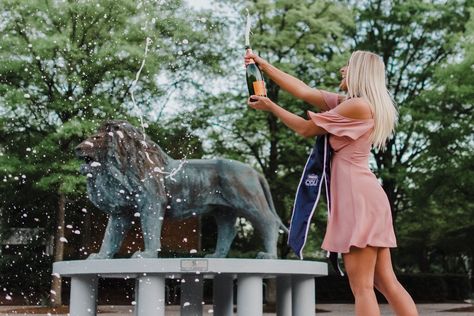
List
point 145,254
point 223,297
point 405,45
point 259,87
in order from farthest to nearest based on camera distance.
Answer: point 405,45 < point 223,297 < point 145,254 < point 259,87

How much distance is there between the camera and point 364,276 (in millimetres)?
2900

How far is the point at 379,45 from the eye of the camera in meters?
20.0

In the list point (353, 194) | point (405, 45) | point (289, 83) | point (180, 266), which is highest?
point (405, 45)

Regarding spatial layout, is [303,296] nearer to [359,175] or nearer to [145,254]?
[145,254]

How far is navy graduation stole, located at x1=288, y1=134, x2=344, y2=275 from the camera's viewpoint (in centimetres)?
304

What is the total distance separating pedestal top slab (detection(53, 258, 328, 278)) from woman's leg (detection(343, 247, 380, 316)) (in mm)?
1927

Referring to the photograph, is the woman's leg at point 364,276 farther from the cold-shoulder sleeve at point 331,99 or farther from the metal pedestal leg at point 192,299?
the metal pedestal leg at point 192,299

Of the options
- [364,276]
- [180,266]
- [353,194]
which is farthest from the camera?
[180,266]

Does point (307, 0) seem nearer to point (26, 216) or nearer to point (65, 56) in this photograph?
point (65, 56)

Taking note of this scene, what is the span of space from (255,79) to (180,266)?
6.11 ft

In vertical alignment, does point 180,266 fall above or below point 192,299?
above

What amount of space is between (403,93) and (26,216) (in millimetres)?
12464

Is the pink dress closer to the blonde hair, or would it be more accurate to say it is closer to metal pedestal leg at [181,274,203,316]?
the blonde hair

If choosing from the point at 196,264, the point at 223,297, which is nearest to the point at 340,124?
the point at 196,264
